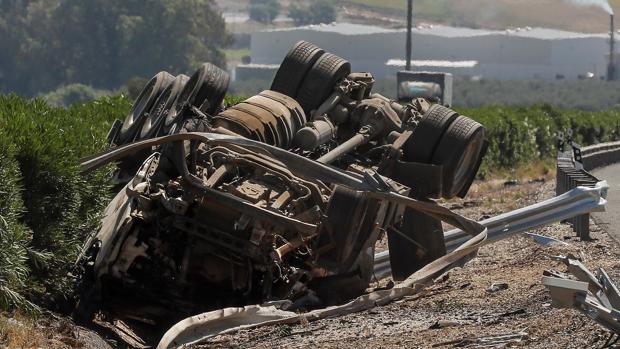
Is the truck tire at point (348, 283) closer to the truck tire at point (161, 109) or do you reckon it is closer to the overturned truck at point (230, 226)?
the overturned truck at point (230, 226)

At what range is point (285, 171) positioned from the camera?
12.9m

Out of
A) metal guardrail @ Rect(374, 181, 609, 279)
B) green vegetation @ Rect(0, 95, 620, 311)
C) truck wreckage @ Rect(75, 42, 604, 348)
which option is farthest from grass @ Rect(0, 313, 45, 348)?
metal guardrail @ Rect(374, 181, 609, 279)

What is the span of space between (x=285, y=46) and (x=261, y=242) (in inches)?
3774

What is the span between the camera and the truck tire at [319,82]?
15.9 m

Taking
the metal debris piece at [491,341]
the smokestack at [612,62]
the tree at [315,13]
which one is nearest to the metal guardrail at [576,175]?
the metal debris piece at [491,341]

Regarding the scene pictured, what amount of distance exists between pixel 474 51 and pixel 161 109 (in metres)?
80.6

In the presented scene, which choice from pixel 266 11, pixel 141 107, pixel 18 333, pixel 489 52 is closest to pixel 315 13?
pixel 266 11

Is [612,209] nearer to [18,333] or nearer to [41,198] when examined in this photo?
[41,198]

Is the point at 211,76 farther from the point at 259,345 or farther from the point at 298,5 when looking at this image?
the point at 298,5

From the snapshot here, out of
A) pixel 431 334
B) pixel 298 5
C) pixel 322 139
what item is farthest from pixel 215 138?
pixel 298 5

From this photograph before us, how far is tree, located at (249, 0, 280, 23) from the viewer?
155 meters

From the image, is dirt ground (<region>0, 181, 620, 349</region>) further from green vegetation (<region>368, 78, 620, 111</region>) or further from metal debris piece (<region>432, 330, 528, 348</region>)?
green vegetation (<region>368, 78, 620, 111</region>)

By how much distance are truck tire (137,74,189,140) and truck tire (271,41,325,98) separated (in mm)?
960

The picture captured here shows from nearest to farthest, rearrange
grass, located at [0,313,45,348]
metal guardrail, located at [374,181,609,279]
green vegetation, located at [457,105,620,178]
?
grass, located at [0,313,45,348] < metal guardrail, located at [374,181,609,279] < green vegetation, located at [457,105,620,178]
